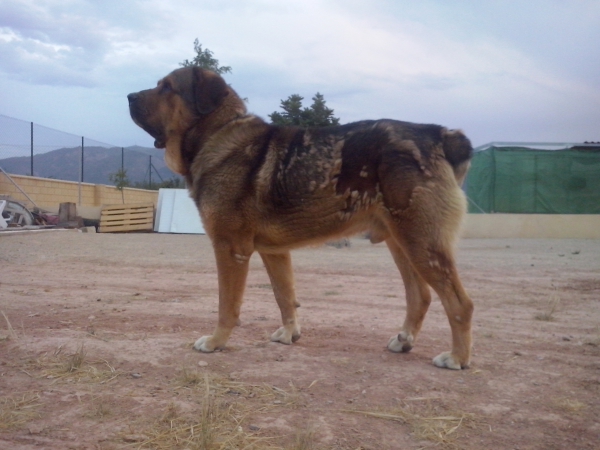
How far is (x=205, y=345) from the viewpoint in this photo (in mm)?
4273

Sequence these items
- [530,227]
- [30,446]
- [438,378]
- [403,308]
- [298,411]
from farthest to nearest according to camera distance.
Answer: [530,227]
[403,308]
[438,378]
[298,411]
[30,446]

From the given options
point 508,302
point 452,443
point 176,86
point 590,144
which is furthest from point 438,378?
point 590,144

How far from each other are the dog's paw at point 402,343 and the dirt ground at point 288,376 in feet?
0.35

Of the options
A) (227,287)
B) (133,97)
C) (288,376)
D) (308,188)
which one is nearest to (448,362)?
(288,376)

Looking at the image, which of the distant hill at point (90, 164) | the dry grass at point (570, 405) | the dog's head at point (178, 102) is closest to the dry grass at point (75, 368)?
the dog's head at point (178, 102)

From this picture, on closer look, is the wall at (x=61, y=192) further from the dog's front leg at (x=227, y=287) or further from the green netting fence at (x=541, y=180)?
the dog's front leg at (x=227, y=287)

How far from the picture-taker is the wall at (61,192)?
24.0 meters

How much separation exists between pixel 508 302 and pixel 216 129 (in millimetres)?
4177

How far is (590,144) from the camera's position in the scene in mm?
21141

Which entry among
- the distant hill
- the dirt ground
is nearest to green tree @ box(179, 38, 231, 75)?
the distant hill

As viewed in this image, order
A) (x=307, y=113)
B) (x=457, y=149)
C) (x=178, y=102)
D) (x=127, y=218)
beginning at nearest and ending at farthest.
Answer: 1. (x=457, y=149)
2. (x=178, y=102)
3. (x=307, y=113)
4. (x=127, y=218)

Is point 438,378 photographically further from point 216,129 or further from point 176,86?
point 176,86

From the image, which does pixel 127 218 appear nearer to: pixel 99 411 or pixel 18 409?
pixel 18 409

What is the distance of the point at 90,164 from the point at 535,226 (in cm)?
2236
